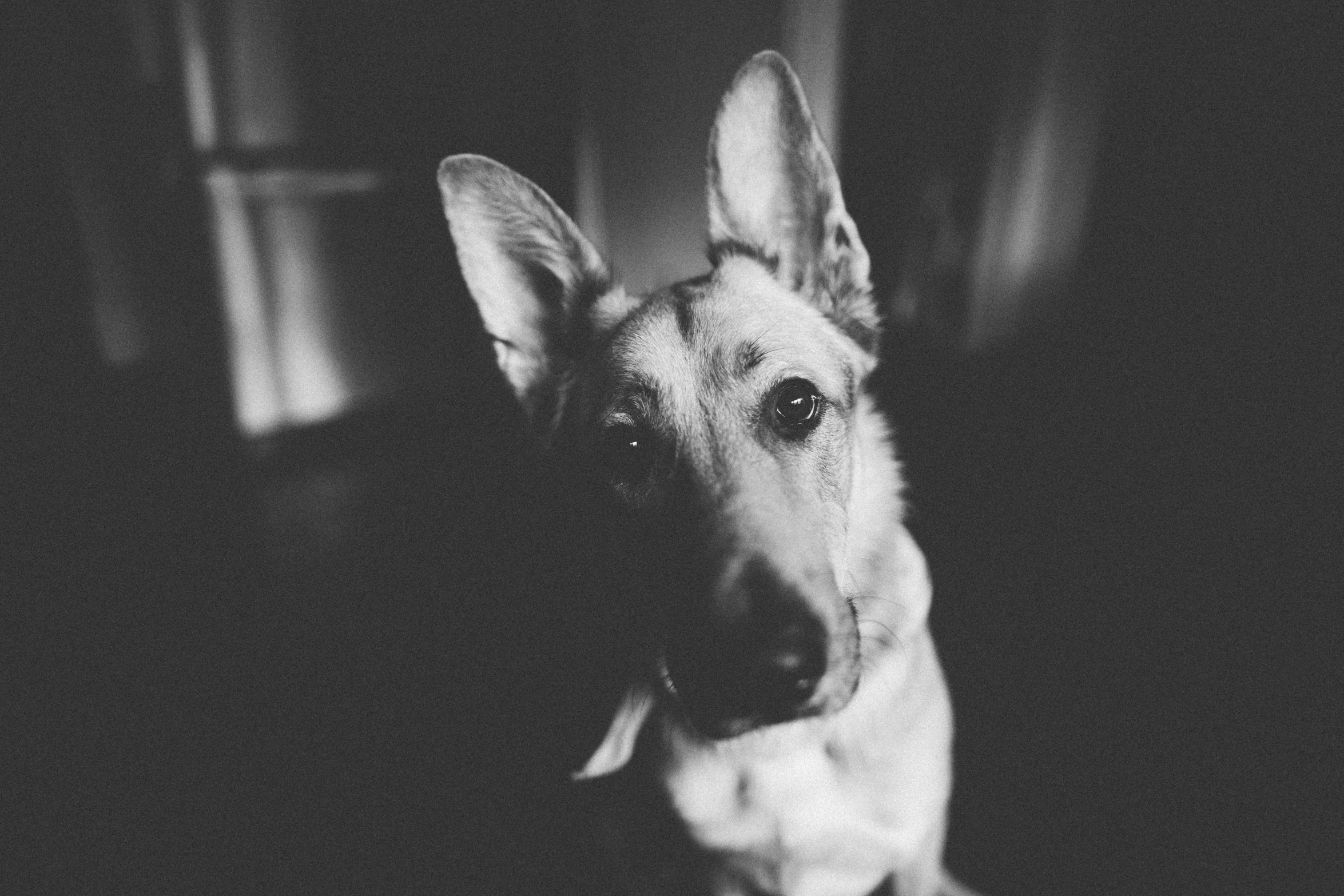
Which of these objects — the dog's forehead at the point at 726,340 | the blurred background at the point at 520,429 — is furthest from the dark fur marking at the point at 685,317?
the blurred background at the point at 520,429

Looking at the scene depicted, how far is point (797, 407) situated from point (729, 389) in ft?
0.41

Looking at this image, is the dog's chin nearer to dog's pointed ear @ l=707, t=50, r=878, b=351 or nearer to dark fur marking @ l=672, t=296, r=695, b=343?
dark fur marking @ l=672, t=296, r=695, b=343

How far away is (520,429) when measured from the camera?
4.22 meters

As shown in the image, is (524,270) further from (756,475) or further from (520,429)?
(520,429)

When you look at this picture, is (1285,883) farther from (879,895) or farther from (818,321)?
(818,321)

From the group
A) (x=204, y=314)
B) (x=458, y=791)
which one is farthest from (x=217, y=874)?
(x=204, y=314)

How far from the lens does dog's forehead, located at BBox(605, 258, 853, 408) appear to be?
127 centimetres

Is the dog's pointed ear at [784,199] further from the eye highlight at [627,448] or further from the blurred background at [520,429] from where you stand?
the eye highlight at [627,448]

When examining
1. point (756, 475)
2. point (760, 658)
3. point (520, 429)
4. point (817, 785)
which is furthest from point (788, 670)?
point (520, 429)

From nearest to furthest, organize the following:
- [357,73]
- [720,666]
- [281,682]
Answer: [720,666], [281,682], [357,73]

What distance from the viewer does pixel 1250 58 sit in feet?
10.3

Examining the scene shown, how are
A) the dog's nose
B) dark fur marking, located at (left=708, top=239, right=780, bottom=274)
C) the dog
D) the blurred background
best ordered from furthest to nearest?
the blurred background, dark fur marking, located at (left=708, top=239, right=780, bottom=274), the dog, the dog's nose

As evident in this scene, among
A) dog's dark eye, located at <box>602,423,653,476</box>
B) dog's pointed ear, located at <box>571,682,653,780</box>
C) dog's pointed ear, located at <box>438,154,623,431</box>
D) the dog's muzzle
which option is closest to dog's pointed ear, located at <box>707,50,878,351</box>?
dog's pointed ear, located at <box>438,154,623,431</box>

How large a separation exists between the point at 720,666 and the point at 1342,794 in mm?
1618
